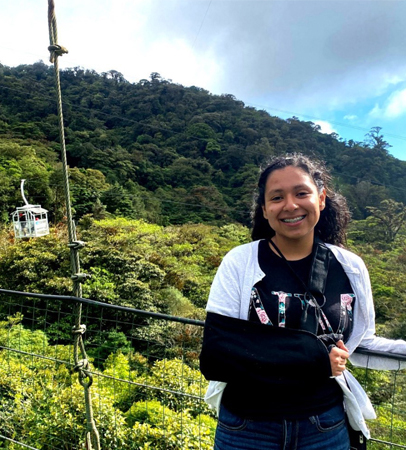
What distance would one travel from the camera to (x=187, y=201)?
20.1 meters

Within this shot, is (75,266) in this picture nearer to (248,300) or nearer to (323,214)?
(248,300)

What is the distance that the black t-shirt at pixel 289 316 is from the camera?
2.01 feet

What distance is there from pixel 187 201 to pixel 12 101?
14.3 metres

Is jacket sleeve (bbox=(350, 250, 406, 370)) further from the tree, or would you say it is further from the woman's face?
the tree

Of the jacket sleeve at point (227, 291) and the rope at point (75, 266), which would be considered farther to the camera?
the rope at point (75, 266)

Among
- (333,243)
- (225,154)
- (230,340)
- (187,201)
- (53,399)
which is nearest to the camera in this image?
(230,340)

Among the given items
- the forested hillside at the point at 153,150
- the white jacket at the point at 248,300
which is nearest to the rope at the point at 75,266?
the white jacket at the point at 248,300

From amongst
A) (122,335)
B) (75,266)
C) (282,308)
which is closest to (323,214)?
(282,308)

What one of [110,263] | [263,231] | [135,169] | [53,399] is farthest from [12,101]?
[263,231]

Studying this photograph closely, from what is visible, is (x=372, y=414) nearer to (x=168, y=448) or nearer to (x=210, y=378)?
(x=210, y=378)

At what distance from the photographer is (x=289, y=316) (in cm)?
64

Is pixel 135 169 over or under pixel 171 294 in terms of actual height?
over

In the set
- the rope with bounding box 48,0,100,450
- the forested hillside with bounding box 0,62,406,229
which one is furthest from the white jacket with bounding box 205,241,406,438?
the forested hillside with bounding box 0,62,406,229

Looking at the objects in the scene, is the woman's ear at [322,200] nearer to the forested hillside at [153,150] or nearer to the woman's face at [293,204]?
the woman's face at [293,204]
